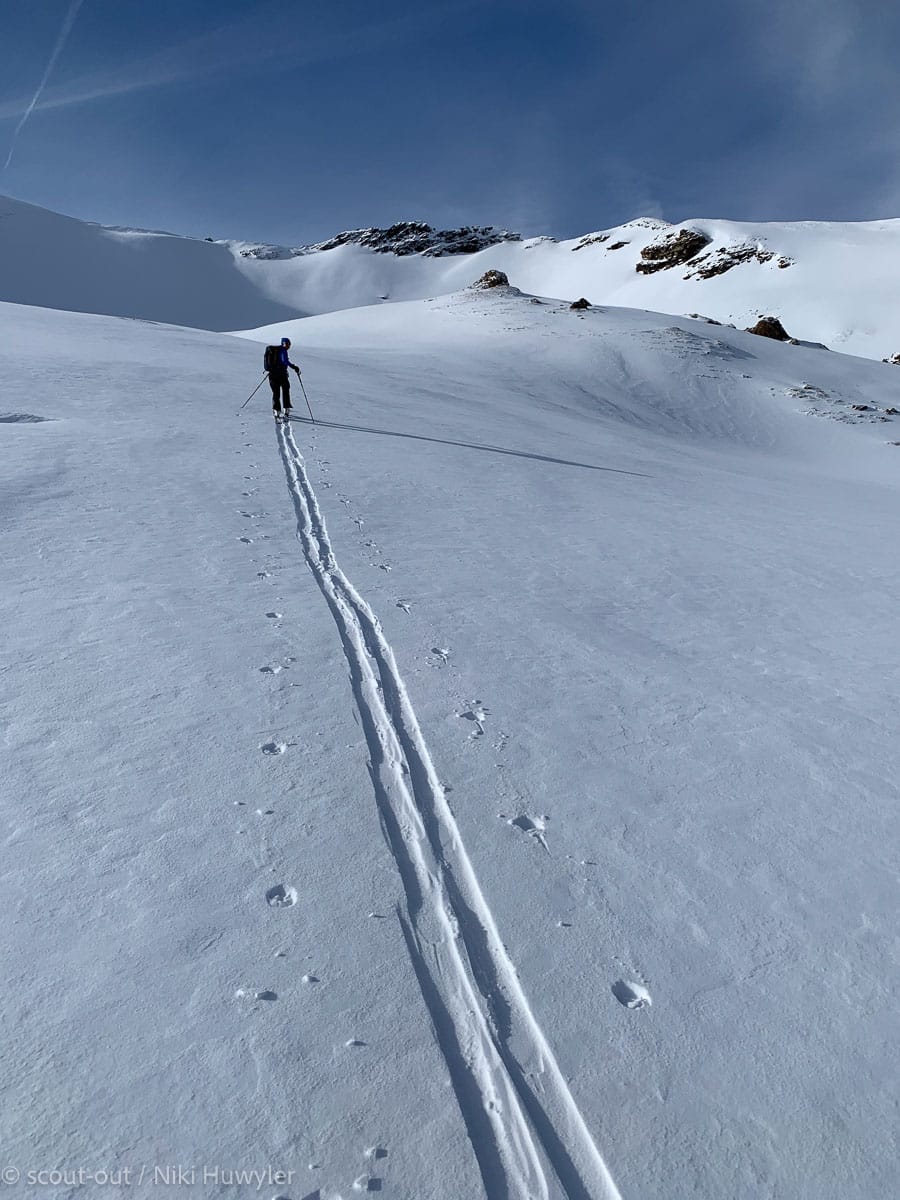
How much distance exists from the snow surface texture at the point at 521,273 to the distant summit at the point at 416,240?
3.32 metres

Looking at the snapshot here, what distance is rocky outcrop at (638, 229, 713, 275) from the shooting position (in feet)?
330

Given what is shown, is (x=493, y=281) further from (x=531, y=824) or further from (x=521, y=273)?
(x=521, y=273)

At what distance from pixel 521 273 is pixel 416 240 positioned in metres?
32.3

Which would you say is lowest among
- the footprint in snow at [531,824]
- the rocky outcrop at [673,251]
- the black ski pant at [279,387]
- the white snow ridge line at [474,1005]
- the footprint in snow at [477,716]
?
the footprint in snow at [477,716]

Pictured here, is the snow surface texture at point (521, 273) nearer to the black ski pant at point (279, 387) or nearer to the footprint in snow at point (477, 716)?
the black ski pant at point (279, 387)


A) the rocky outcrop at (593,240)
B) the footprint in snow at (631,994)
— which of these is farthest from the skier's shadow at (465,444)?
the rocky outcrop at (593,240)

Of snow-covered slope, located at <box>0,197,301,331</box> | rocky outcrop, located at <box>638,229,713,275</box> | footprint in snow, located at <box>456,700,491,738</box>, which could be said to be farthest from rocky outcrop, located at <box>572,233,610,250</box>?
footprint in snow, located at <box>456,700,491,738</box>

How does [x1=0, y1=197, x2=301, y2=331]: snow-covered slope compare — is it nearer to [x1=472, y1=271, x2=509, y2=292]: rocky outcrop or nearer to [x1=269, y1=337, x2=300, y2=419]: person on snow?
[x1=472, y1=271, x2=509, y2=292]: rocky outcrop

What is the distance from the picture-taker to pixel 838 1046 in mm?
2594

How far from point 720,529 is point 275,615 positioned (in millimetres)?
7707

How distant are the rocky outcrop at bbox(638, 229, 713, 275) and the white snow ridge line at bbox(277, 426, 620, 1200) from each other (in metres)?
112

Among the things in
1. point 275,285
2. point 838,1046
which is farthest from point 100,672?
point 275,285

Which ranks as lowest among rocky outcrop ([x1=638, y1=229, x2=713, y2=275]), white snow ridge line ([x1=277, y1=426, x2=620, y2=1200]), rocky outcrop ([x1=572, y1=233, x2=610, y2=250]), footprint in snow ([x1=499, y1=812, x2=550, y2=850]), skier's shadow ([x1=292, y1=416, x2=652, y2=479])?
skier's shadow ([x1=292, y1=416, x2=652, y2=479])

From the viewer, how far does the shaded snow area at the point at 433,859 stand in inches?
87.7
